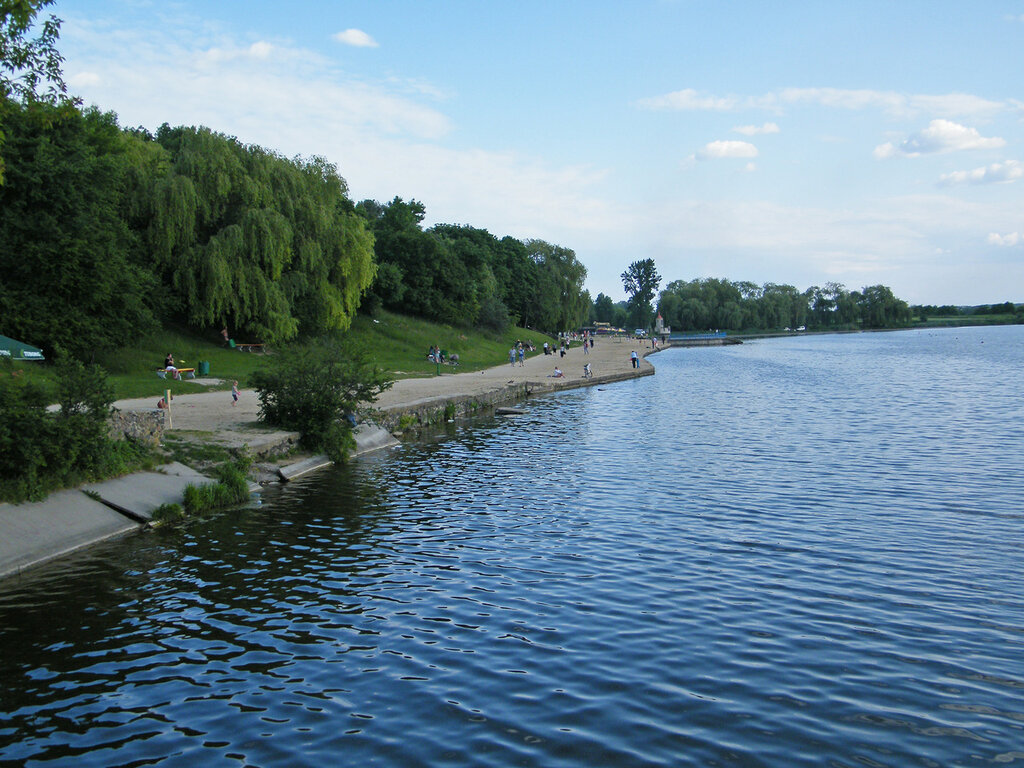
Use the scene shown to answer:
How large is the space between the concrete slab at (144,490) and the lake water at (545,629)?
109 centimetres

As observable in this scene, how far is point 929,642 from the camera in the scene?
9.03 metres

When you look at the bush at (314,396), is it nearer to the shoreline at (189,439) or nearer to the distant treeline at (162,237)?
the shoreline at (189,439)

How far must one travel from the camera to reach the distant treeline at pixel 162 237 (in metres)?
32.3

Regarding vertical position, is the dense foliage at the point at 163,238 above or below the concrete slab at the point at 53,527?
above

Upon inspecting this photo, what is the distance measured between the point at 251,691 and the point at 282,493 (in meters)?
9.76

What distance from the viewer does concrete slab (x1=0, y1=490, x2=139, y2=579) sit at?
469 inches

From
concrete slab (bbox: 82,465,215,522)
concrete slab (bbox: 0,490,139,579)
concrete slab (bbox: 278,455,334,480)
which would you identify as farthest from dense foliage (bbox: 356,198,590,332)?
concrete slab (bbox: 0,490,139,579)

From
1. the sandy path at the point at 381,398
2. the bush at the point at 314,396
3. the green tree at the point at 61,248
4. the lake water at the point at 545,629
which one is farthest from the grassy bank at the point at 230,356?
the lake water at the point at 545,629

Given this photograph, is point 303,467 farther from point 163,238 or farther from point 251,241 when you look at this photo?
point 251,241

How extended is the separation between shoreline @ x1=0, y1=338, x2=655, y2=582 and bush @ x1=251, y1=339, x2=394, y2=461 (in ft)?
1.73

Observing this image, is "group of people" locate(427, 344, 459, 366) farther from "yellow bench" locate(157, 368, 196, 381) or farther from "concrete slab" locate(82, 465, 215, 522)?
"concrete slab" locate(82, 465, 215, 522)

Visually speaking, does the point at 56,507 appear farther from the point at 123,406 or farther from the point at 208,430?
the point at 123,406

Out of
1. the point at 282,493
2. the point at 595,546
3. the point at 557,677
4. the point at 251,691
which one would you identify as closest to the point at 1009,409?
the point at 595,546

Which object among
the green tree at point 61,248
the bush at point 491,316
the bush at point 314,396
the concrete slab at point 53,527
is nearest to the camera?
the concrete slab at point 53,527
